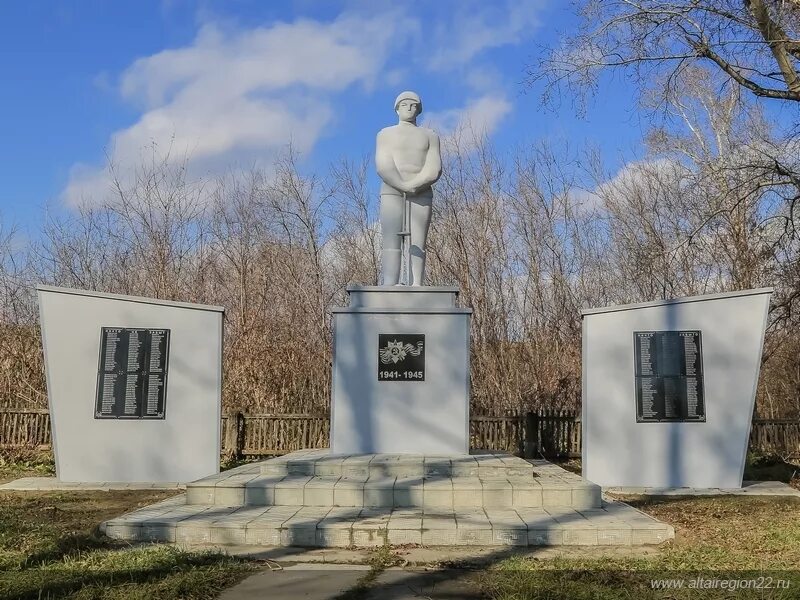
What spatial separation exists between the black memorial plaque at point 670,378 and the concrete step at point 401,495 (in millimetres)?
2983

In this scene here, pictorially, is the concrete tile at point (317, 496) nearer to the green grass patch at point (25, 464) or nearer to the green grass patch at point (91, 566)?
the green grass patch at point (91, 566)

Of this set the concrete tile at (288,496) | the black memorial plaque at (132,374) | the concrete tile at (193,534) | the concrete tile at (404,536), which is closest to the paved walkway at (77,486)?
the black memorial plaque at (132,374)

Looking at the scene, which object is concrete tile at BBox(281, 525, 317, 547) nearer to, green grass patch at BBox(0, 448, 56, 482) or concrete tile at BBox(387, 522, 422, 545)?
concrete tile at BBox(387, 522, 422, 545)

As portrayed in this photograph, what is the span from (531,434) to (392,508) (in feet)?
19.4

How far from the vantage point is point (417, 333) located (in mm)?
8930

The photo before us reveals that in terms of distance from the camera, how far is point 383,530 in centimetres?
575

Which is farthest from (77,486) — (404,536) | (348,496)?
(404,536)

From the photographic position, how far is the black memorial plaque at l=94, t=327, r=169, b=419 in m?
9.59

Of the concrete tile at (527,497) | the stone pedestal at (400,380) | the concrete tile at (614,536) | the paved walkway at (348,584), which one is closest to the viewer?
the paved walkway at (348,584)

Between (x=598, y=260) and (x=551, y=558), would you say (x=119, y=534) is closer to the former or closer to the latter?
(x=551, y=558)

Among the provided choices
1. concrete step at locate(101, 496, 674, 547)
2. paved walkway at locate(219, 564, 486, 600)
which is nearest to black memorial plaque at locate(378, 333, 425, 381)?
concrete step at locate(101, 496, 674, 547)

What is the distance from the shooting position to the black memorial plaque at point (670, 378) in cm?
948

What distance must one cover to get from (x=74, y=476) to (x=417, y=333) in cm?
503

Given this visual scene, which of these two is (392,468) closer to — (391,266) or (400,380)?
(400,380)
